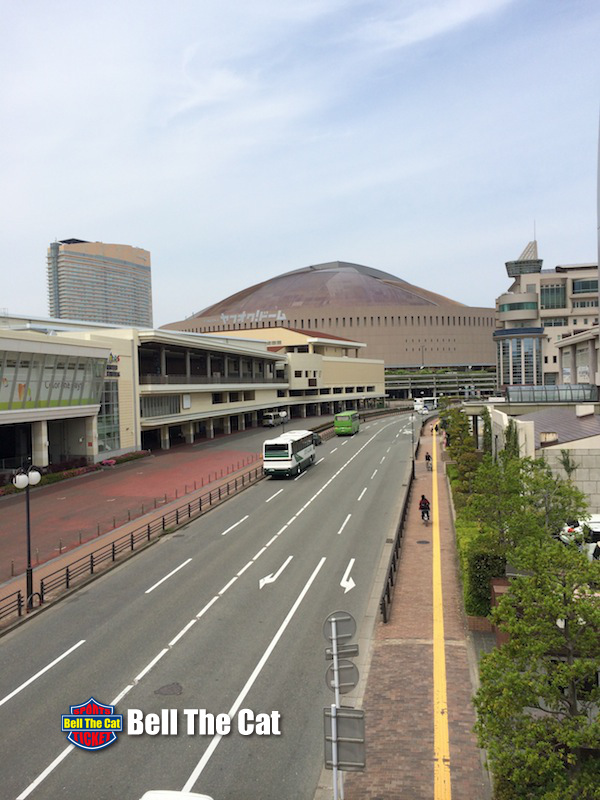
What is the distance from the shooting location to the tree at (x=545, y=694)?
9.32 metres

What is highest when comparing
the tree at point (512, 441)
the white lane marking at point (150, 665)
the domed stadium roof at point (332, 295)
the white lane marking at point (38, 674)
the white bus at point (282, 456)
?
the domed stadium roof at point (332, 295)

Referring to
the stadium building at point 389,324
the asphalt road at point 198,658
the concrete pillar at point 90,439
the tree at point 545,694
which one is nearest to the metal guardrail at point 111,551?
the asphalt road at point 198,658

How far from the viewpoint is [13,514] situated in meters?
38.5

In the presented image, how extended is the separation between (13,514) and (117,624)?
2117 cm

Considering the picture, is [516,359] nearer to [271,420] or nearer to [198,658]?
[271,420]

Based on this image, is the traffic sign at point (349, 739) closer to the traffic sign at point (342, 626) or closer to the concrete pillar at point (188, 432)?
the traffic sign at point (342, 626)

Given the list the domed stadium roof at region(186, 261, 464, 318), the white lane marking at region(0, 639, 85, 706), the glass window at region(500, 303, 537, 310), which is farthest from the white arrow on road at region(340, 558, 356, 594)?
the domed stadium roof at region(186, 261, 464, 318)

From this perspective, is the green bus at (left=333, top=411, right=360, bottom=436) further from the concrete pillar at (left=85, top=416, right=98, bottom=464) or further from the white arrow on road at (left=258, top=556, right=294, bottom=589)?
the white arrow on road at (left=258, top=556, right=294, bottom=589)

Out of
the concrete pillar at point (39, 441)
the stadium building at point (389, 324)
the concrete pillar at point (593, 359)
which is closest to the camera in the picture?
the concrete pillar at point (39, 441)

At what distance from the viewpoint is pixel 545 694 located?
9.88 metres

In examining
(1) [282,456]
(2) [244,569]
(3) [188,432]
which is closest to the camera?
(2) [244,569]

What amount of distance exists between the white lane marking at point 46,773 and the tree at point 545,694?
9.07 metres

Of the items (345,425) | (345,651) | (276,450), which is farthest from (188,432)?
(345,651)

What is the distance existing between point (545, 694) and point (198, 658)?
1123 cm
